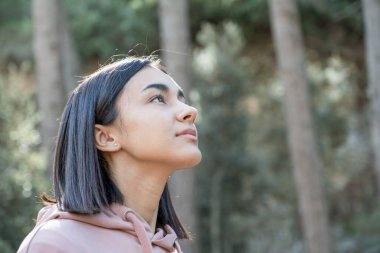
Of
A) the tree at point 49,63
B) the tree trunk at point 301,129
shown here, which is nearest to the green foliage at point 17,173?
the tree at point 49,63

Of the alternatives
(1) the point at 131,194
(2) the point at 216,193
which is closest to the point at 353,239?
(2) the point at 216,193

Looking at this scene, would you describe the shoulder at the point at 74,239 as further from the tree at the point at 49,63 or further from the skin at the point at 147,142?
the tree at the point at 49,63

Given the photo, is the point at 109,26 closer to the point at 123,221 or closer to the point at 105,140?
the point at 105,140

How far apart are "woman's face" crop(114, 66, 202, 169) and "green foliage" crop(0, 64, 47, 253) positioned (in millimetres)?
5205

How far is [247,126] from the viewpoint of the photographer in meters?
14.7

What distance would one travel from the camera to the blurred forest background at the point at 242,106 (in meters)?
10.9

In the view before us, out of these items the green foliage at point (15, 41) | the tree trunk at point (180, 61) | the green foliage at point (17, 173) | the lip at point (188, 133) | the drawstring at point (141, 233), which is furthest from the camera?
the green foliage at point (15, 41)

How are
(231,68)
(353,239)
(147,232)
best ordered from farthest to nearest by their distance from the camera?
(353,239), (231,68), (147,232)

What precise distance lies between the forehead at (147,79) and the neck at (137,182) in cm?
20

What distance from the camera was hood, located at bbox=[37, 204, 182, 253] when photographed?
2.11 meters

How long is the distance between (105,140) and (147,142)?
0.12m

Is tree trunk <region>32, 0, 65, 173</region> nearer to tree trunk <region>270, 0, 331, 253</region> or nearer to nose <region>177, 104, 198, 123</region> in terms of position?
tree trunk <region>270, 0, 331, 253</region>

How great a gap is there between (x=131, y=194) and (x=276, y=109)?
59.1ft

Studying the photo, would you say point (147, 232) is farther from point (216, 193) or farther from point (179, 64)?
point (216, 193)
